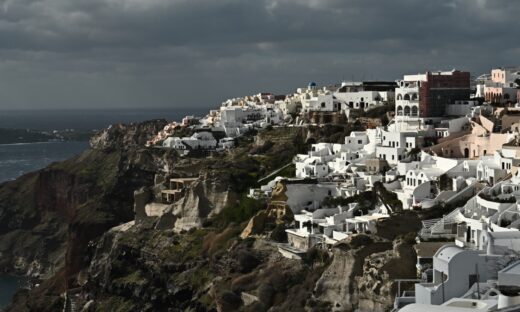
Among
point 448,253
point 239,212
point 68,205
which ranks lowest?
point 68,205

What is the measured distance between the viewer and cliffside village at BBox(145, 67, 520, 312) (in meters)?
19.2

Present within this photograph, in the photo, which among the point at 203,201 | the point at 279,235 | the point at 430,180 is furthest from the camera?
the point at 203,201

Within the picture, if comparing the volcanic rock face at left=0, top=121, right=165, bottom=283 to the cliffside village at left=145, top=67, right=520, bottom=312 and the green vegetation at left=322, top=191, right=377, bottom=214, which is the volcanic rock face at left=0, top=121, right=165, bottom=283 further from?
the green vegetation at left=322, top=191, right=377, bottom=214

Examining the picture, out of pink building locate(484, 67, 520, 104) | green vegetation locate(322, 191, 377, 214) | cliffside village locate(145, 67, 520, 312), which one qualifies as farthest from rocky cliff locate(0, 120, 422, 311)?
pink building locate(484, 67, 520, 104)

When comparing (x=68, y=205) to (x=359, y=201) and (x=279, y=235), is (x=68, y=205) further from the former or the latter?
(x=359, y=201)

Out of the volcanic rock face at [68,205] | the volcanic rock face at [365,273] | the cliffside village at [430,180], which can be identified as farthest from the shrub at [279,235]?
the volcanic rock face at [68,205]

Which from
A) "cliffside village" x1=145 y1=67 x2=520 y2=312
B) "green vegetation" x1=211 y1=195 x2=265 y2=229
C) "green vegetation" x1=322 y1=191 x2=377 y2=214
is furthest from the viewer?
"green vegetation" x1=211 y1=195 x2=265 y2=229

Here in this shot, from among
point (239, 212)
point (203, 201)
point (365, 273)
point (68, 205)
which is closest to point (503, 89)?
point (239, 212)

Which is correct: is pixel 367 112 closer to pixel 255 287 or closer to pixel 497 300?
pixel 255 287

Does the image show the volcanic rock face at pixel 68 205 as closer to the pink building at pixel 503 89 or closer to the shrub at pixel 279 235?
the shrub at pixel 279 235

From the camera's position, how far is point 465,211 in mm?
26719

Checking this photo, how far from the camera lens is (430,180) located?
3147 cm

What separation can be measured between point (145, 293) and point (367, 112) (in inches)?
814

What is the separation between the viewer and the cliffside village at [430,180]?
19.2 meters
